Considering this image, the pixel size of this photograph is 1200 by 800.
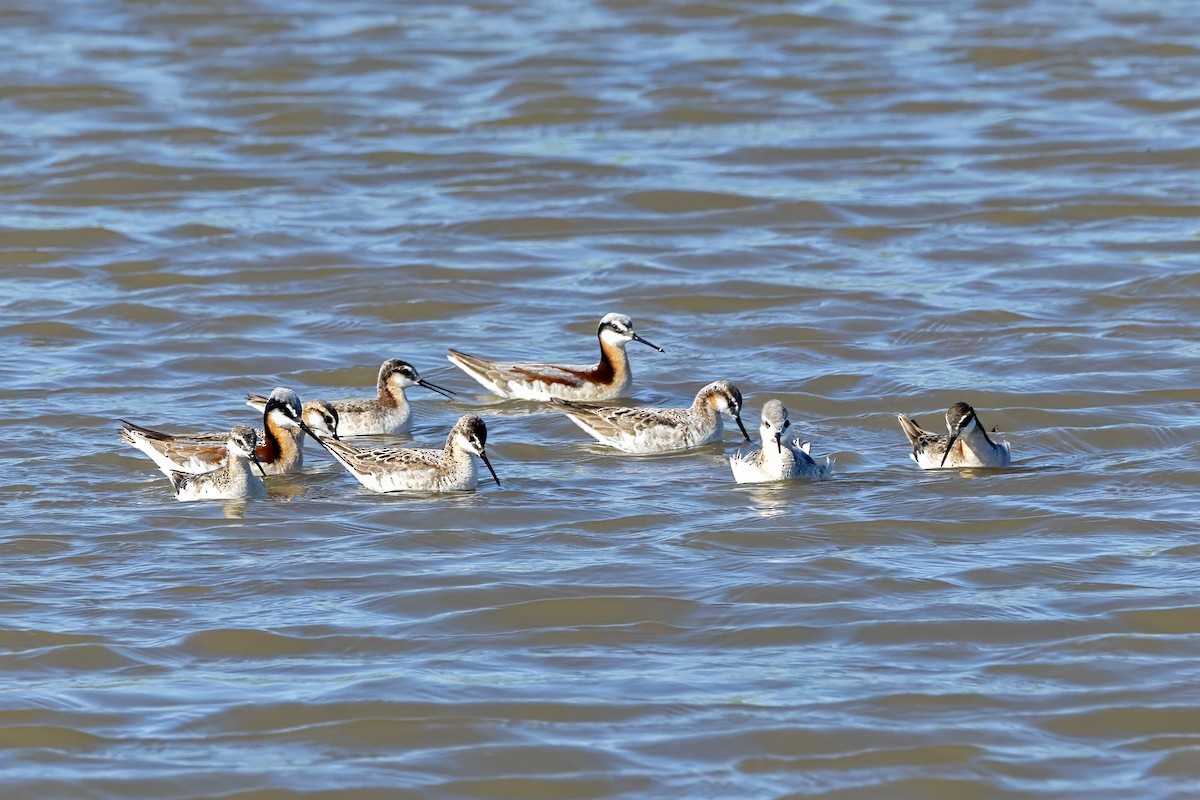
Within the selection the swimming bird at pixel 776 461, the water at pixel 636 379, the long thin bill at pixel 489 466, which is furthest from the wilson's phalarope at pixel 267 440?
the swimming bird at pixel 776 461

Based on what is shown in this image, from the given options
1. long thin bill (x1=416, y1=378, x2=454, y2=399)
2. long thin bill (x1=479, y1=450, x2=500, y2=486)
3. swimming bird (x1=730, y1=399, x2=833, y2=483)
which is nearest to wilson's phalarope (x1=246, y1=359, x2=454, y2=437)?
long thin bill (x1=416, y1=378, x2=454, y2=399)

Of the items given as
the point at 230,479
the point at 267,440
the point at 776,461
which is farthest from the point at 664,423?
the point at 230,479

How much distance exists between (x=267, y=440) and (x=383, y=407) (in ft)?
4.23

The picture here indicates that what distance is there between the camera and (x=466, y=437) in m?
12.4

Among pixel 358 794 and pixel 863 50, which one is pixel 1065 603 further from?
pixel 863 50

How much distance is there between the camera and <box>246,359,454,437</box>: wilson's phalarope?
46.0 ft

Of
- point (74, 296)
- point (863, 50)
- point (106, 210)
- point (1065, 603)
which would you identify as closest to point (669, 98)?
point (863, 50)

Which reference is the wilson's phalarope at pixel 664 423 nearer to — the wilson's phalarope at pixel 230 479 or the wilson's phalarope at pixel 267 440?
the wilson's phalarope at pixel 267 440

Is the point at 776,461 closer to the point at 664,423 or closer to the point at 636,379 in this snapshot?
the point at 664,423

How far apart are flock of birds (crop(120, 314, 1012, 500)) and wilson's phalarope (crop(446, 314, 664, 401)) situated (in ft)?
0.03

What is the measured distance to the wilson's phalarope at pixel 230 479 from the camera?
477 inches

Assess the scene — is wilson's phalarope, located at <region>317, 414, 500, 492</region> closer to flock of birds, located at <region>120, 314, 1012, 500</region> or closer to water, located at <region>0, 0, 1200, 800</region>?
flock of birds, located at <region>120, 314, 1012, 500</region>

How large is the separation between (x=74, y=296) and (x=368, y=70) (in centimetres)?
899

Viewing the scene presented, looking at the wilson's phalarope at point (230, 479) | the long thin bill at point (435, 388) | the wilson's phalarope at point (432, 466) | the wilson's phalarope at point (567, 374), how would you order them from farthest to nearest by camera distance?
the wilson's phalarope at point (567, 374) → the long thin bill at point (435, 388) → the wilson's phalarope at point (432, 466) → the wilson's phalarope at point (230, 479)
